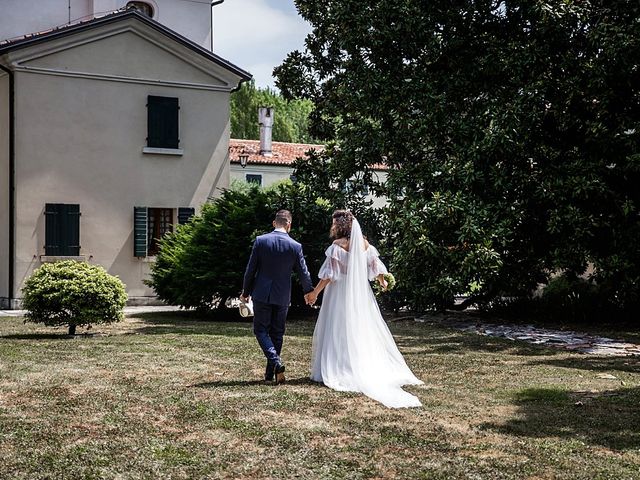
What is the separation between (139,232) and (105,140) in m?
2.73

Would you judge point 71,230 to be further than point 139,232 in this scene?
No

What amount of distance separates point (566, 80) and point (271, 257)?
31.3 feet

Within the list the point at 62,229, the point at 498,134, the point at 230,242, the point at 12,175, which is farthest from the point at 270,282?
the point at 12,175

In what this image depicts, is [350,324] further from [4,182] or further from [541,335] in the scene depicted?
[4,182]

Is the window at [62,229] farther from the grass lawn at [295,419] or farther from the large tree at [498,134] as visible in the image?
the grass lawn at [295,419]

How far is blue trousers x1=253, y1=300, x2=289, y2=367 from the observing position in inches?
385

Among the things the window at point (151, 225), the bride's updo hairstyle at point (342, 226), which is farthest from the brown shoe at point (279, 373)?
the window at point (151, 225)

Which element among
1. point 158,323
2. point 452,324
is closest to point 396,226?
point 452,324

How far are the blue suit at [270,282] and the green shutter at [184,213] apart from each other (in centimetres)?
1593

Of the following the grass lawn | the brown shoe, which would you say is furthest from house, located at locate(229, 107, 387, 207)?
the brown shoe

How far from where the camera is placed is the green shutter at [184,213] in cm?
2558

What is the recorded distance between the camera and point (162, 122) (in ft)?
83.4

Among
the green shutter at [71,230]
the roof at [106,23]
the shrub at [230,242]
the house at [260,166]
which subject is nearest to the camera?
the shrub at [230,242]

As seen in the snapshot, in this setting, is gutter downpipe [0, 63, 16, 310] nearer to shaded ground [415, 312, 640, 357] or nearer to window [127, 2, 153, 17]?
window [127, 2, 153, 17]
